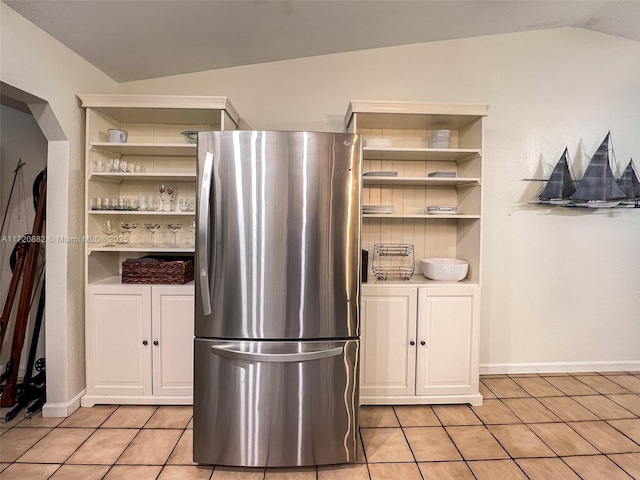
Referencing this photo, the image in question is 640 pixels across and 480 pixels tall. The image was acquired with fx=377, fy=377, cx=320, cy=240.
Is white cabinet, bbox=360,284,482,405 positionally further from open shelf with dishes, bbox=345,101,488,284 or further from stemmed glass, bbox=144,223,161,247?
stemmed glass, bbox=144,223,161,247

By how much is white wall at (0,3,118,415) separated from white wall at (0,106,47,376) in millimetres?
663

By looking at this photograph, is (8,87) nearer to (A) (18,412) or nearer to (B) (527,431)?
(A) (18,412)

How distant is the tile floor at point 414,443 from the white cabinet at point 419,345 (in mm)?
107

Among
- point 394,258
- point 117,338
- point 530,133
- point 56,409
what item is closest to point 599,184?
point 530,133

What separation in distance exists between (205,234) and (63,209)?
48.1 inches

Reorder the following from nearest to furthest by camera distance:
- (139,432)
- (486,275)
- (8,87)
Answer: (8,87) → (139,432) → (486,275)

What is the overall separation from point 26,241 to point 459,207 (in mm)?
3118

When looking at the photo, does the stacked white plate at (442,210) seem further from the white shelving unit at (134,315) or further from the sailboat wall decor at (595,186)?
the white shelving unit at (134,315)

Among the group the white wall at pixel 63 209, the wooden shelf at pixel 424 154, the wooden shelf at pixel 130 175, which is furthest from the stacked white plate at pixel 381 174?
the white wall at pixel 63 209

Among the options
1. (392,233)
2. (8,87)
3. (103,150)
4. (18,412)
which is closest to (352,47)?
(392,233)

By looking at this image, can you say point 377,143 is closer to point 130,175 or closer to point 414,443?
point 130,175

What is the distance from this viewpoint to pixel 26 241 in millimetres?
2578

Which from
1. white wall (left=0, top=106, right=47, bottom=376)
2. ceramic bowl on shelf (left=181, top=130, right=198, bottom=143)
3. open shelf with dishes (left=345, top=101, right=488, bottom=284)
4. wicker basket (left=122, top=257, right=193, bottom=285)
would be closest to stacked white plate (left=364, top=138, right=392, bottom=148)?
open shelf with dishes (left=345, top=101, right=488, bottom=284)

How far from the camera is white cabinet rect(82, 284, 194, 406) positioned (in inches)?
96.1
